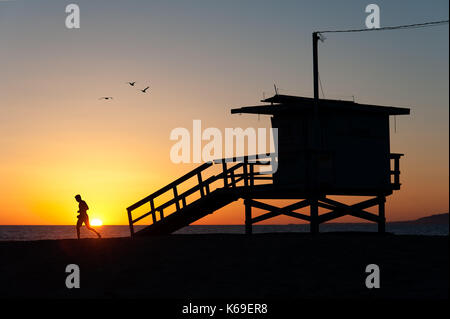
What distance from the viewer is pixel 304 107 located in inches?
1099

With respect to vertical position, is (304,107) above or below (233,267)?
above

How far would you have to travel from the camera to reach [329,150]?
28.3 m

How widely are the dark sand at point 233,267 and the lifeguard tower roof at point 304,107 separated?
6154 mm

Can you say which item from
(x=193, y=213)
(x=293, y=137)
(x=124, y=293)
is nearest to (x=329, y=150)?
(x=293, y=137)

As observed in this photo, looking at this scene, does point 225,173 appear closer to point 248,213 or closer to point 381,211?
point 248,213

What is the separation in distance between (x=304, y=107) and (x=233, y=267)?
31.1ft

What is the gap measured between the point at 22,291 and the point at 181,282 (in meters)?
3.98

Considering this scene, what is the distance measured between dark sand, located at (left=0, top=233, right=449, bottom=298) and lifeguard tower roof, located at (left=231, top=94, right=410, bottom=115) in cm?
615

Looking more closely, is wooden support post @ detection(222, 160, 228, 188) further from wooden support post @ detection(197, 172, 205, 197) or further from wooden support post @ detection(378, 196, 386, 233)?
wooden support post @ detection(378, 196, 386, 233)

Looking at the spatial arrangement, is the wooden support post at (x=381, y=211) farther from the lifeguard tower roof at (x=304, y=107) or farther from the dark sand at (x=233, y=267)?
the dark sand at (x=233, y=267)

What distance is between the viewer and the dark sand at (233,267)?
18.2 meters

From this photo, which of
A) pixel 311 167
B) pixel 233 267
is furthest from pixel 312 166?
pixel 233 267

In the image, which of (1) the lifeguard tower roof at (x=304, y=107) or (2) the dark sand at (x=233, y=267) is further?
(1) the lifeguard tower roof at (x=304, y=107)

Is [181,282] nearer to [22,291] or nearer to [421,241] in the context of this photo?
[22,291]
